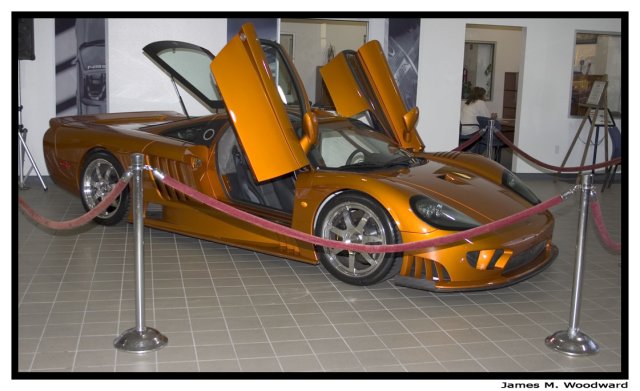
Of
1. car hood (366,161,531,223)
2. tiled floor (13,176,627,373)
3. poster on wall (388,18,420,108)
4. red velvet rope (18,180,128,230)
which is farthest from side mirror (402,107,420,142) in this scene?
poster on wall (388,18,420,108)

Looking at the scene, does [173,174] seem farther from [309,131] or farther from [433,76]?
[433,76]

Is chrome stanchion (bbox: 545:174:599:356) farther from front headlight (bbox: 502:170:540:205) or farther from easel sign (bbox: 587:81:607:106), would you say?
easel sign (bbox: 587:81:607:106)

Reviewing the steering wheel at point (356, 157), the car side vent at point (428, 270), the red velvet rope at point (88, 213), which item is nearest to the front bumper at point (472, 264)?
the car side vent at point (428, 270)

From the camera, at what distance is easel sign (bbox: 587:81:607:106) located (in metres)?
10.2

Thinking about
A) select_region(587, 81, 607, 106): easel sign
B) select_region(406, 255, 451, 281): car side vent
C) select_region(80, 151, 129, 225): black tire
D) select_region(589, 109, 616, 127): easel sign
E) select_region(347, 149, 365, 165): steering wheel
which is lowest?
select_region(406, 255, 451, 281): car side vent

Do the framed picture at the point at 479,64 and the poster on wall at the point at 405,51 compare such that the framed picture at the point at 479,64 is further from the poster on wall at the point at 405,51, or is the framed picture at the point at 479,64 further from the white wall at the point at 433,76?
the poster on wall at the point at 405,51

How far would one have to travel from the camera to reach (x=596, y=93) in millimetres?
10344

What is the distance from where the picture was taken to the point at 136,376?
3590mm

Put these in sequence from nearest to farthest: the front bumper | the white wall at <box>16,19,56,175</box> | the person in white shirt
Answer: the front bumper, the white wall at <box>16,19,56,175</box>, the person in white shirt

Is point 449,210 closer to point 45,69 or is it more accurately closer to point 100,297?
point 100,297

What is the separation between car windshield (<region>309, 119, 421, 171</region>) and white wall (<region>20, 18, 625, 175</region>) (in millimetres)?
4479

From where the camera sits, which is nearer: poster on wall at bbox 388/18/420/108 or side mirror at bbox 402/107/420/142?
side mirror at bbox 402/107/420/142

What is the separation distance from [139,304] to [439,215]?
6.90 feet

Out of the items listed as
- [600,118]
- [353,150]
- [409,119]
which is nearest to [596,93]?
[600,118]
